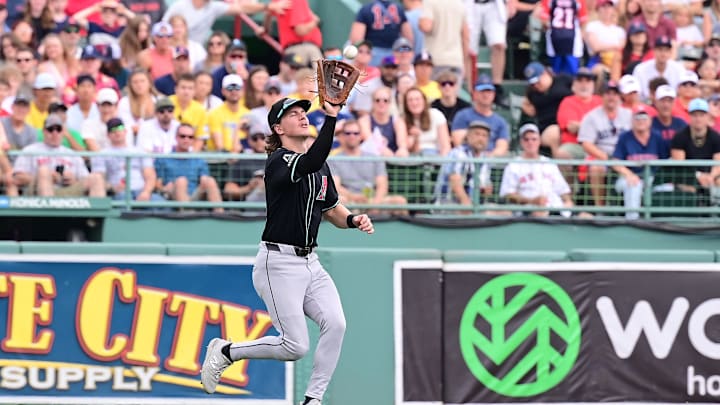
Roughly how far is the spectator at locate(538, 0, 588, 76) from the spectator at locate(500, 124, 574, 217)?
310cm

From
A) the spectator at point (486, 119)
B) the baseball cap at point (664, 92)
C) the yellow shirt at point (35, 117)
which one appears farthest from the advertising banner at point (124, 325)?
the baseball cap at point (664, 92)

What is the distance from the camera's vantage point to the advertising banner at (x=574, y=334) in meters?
10.5

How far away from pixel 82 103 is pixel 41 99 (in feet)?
1.29

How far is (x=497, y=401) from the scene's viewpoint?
10453 mm

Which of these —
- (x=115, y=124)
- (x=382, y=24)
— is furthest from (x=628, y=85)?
(x=115, y=124)

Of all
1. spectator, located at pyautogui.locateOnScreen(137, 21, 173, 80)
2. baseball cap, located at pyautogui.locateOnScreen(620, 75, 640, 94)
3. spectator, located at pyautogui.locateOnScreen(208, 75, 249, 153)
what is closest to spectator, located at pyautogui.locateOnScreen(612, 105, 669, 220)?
baseball cap, located at pyautogui.locateOnScreen(620, 75, 640, 94)

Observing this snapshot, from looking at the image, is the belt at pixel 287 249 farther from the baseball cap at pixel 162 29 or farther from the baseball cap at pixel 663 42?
the baseball cap at pixel 663 42

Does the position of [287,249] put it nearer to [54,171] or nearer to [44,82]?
[54,171]

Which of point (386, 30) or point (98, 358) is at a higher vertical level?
point (386, 30)

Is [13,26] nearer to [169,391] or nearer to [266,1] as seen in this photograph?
[266,1]

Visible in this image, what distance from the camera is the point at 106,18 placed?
15602mm

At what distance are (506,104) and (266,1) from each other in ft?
11.9

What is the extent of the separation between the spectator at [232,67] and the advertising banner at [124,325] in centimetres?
442

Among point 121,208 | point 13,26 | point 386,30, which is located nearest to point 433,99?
point 386,30
